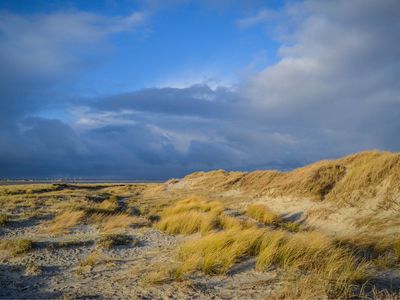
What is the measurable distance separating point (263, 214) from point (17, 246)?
1246 cm

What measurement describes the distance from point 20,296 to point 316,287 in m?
5.67

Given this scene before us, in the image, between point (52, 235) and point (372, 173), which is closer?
point (52, 235)

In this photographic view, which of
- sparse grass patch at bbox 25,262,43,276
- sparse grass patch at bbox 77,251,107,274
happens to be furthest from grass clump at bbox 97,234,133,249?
sparse grass patch at bbox 25,262,43,276

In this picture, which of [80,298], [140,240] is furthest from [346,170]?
[80,298]

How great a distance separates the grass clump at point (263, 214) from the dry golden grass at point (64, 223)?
8.97 m

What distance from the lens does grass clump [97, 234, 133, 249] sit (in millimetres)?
11555

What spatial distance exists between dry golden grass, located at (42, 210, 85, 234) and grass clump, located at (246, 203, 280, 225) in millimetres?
8970

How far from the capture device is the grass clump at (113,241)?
11.6 m

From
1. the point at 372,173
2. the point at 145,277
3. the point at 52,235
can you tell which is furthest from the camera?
the point at 372,173

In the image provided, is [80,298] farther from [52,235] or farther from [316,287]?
[52,235]

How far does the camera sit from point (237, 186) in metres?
33.5

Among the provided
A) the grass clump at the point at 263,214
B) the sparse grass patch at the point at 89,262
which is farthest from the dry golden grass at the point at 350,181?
the sparse grass patch at the point at 89,262

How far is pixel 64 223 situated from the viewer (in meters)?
16.2

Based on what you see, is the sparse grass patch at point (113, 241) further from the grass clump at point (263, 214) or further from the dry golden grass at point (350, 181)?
the dry golden grass at point (350, 181)
